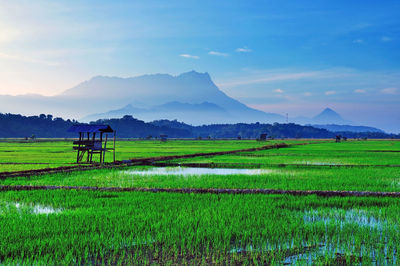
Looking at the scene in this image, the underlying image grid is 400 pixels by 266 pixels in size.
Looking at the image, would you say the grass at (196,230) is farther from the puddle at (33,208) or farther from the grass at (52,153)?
the grass at (52,153)

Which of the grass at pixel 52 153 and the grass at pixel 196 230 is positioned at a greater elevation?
the grass at pixel 196 230

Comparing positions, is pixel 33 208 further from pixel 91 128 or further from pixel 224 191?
pixel 91 128

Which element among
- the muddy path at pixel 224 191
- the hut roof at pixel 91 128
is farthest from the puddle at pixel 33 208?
the hut roof at pixel 91 128

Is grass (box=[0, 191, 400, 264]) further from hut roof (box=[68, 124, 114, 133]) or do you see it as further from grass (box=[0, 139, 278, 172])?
hut roof (box=[68, 124, 114, 133])

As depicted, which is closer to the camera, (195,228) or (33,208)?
(195,228)

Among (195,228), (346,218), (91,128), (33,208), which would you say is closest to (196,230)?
(195,228)

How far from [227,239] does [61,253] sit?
202cm

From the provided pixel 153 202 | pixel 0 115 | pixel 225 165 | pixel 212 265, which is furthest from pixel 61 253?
pixel 0 115

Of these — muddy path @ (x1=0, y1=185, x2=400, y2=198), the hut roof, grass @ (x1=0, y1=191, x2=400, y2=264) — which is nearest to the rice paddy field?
grass @ (x1=0, y1=191, x2=400, y2=264)

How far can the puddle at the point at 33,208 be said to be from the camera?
686cm

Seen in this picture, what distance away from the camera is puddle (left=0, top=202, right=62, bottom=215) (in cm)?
686

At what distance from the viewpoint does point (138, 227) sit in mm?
5574

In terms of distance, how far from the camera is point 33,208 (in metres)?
7.14

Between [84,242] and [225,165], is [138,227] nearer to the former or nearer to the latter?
[84,242]
